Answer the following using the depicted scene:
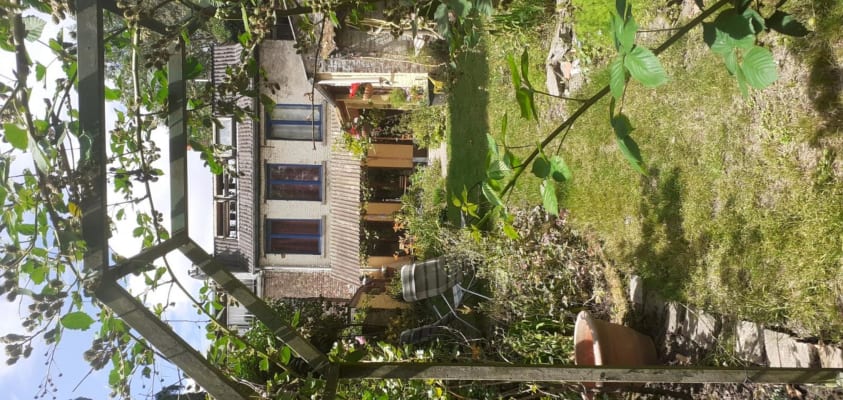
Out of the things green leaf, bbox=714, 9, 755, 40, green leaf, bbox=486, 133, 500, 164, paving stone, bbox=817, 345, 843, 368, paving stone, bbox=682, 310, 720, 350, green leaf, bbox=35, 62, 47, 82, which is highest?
green leaf, bbox=714, 9, 755, 40

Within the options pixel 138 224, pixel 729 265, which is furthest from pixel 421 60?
pixel 138 224

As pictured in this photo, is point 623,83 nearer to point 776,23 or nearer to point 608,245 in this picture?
point 776,23

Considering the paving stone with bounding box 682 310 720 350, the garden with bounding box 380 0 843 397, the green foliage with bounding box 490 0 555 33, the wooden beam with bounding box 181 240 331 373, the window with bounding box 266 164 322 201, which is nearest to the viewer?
the wooden beam with bounding box 181 240 331 373

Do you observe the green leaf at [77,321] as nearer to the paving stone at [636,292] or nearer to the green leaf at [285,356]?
the green leaf at [285,356]

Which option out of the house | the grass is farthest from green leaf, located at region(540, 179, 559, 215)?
the house

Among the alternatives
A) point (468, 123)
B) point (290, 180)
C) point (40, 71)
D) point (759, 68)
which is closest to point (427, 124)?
point (468, 123)

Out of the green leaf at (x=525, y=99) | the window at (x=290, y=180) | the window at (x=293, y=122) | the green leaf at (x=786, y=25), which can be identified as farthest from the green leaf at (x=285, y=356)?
the window at (x=290, y=180)

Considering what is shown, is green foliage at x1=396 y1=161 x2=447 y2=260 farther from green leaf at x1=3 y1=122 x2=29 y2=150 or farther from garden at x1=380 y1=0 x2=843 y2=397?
green leaf at x1=3 y1=122 x2=29 y2=150
